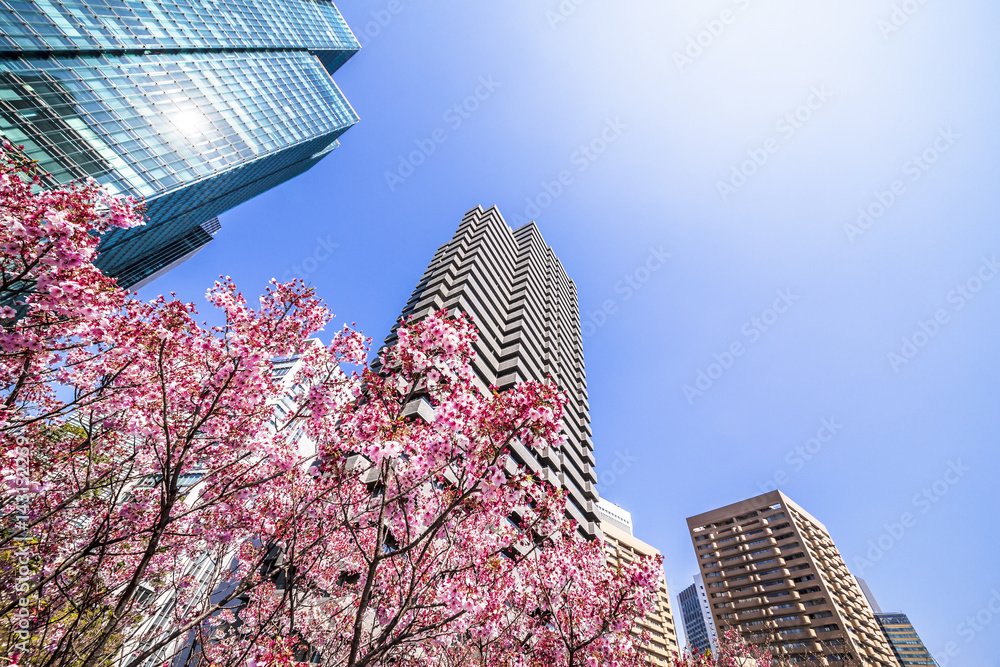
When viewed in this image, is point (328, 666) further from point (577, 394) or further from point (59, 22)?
point (59, 22)

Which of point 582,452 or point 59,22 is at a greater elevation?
point 59,22

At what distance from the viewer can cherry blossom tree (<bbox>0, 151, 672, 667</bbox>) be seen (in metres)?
4.59

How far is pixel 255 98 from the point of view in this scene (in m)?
56.6

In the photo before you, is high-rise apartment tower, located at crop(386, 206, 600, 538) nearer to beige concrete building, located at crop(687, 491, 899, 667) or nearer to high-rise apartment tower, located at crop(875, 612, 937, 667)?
beige concrete building, located at crop(687, 491, 899, 667)

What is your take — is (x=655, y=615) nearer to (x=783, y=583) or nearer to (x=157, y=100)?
(x=783, y=583)

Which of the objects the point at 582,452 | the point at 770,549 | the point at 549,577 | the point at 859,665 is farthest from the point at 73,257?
the point at 770,549

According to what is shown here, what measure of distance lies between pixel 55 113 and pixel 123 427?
4710 centimetres

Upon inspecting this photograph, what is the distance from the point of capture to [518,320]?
124 ft

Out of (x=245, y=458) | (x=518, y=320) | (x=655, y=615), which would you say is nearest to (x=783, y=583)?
(x=655, y=615)

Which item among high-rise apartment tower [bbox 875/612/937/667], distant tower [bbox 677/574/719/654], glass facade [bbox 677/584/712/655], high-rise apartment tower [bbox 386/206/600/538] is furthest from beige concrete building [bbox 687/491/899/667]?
high-rise apartment tower [bbox 875/612/937/667]

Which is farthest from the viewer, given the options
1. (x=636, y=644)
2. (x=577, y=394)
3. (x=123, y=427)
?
(x=577, y=394)

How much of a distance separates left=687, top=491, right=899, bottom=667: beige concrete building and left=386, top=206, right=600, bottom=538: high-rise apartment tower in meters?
34.9

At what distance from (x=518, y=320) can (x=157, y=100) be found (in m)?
46.5

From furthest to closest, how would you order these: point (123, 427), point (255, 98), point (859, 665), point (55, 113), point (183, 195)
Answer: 1. point (255, 98)
2. point (183, 195)
3. point (859, 665)
4. point (55, 113)
5. point (123, 427)
